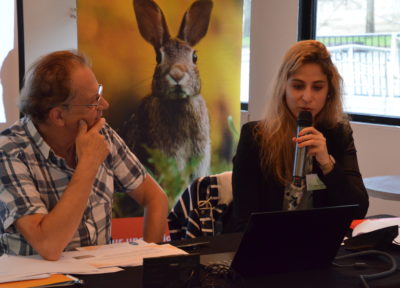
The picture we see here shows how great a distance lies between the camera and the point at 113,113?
352 centimetres

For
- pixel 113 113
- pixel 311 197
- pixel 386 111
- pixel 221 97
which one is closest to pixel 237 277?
pixel 311 197

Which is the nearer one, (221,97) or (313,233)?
(313,233)

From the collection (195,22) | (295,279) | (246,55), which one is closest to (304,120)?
(295,279)

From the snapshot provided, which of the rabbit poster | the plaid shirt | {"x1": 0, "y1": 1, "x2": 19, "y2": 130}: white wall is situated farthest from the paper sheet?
{"x1": 0, "y1": 1, "x2": 19, "y2": 130}: white wall

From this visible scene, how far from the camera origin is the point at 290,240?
4.57 ft

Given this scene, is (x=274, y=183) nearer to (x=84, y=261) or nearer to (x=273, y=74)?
(x=84, y=261)

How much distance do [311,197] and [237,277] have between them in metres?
0.82

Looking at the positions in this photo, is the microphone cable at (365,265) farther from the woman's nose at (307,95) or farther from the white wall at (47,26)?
the white wall at (47,26)

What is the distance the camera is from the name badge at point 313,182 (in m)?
1.96

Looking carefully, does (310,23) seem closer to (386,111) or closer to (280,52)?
(280,52)

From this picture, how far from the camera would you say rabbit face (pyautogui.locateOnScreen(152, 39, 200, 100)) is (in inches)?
142

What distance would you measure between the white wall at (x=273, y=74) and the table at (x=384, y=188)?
1.11 meters

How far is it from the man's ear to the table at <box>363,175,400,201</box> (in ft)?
5.82

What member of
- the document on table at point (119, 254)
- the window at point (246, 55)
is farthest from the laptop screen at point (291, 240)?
the window at point (246, 55)
